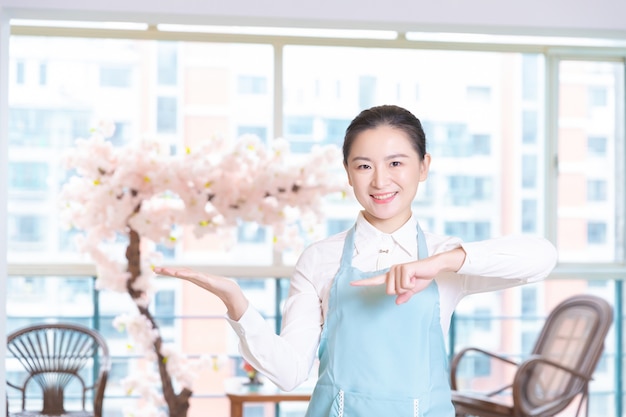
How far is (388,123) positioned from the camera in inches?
68.4

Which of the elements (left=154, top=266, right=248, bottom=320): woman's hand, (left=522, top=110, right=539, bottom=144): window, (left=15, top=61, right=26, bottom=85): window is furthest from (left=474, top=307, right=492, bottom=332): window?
(left=154, top=266, right=248, bottom=320): woman's hand

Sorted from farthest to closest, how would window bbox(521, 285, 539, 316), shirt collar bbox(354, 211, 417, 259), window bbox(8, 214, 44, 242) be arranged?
window bbox(521, 285, 539, 316), window bbox(8, 214, 44, 242), shirt collar bbox(354, 211, 417, 259)

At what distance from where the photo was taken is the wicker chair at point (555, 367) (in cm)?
446

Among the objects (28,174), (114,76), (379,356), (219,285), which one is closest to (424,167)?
(379,356)

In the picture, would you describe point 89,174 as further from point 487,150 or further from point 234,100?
point 487,150

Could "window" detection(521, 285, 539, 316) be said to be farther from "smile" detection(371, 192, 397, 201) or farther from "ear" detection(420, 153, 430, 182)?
"smile" detection(371, 192, 397, 201)

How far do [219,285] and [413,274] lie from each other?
0.34 metres

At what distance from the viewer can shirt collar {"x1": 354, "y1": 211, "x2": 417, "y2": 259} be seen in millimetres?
1780

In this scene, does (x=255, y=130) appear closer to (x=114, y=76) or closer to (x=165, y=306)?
(x=114, y=76)

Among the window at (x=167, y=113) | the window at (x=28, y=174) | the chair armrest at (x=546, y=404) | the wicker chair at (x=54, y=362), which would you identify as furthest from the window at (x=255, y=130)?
the chair armrest at (x=546, y=404)

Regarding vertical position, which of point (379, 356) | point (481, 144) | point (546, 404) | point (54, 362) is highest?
point (481, 144)

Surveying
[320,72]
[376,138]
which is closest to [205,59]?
[320,72]

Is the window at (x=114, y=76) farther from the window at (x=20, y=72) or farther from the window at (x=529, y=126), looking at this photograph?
the window at (x=529, y=126)

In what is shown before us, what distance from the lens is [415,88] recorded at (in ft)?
17.8
